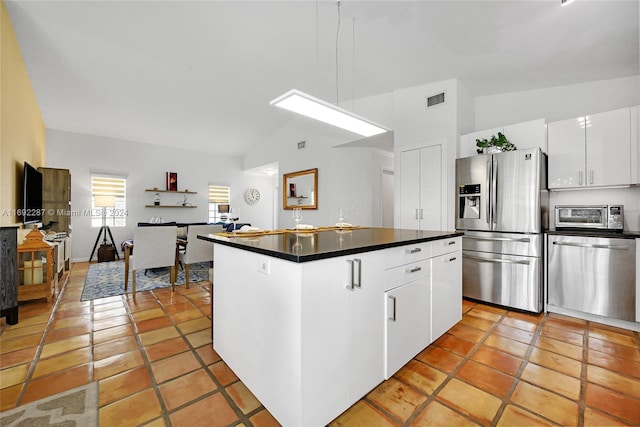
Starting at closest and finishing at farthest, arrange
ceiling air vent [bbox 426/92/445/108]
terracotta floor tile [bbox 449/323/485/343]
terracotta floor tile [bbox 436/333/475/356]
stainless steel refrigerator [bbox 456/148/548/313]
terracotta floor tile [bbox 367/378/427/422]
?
terracotta floor tile [bbox 367/378/427/422] → terracotta floor tile [bbox 436/333/475/356] → terracotta floor tile [bbox 449/323/485/343] → stainless steel refrigerator [bbox 456/148/548/313] → ceiling air vent [bbox 426/92/445/108]

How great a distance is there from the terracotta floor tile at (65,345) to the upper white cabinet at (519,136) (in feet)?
14.5

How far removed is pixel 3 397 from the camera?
151 cm

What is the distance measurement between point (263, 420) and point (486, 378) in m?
1.40

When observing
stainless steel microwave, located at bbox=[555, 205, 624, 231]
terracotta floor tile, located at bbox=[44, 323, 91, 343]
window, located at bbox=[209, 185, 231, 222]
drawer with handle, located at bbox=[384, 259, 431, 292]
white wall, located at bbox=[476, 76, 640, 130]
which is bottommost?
terracotta floor tile, located at bbox=[44, 323, 91, 343]

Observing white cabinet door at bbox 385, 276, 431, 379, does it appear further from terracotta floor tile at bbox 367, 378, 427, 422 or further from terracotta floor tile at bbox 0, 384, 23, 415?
terracotta floor tile at bbox 0, 384, 23, 415

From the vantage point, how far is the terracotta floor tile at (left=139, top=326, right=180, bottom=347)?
85.4 inches

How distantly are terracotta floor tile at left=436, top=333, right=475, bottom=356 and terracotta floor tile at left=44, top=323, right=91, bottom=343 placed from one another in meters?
3.02

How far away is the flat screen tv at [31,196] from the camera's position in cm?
340

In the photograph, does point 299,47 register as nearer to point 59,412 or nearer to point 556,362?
point 59,412

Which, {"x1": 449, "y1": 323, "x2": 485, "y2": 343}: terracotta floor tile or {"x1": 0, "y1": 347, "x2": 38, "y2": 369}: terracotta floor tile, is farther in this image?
{"x1": 449, "y1": 323, "x2": 485, "y2": 343}: terracotta floor tile

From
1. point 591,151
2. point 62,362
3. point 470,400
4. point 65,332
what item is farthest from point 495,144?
point 65,332

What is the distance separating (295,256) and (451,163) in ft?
10.5

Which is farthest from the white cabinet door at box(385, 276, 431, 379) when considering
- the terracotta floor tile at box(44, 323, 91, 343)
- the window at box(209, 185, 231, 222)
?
the window at box(209, 185, 231, 222)

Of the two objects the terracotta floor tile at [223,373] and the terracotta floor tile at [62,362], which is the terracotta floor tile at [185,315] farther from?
the terracotta floor tile at [223,373]
